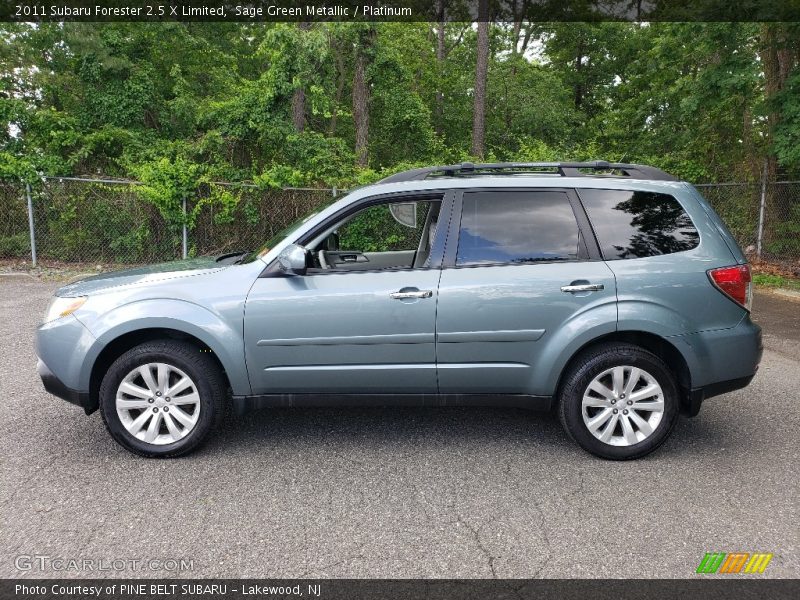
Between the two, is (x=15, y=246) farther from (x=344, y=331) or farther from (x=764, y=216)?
(x=764, y=216)

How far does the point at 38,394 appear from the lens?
5.12 metres

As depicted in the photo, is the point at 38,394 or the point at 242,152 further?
the point at 242,152

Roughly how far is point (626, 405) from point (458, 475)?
45.4 inches

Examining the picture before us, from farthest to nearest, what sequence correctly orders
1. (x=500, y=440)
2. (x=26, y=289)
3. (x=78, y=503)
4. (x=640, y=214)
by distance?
(x=26, y=289) → (x=500, y=440) → (x=640, y=214) → (x=78, y=503)

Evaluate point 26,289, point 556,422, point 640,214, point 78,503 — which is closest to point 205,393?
point 78,503

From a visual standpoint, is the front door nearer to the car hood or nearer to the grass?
the car hood

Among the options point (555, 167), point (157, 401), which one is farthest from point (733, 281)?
point (157, 401)

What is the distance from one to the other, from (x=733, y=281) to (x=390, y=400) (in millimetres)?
2296

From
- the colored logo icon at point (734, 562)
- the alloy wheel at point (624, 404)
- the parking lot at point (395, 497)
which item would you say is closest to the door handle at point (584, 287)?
the alloy wheel at point (624, 404)

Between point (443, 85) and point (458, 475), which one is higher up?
point (443, 85)

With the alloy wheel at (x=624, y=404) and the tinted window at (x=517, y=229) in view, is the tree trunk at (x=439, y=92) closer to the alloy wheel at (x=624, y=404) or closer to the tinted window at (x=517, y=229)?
the tinted window at (x=517, y=229)

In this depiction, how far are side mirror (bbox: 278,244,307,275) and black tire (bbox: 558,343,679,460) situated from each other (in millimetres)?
1839

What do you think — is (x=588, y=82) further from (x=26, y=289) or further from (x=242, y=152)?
(x=26, y=289)

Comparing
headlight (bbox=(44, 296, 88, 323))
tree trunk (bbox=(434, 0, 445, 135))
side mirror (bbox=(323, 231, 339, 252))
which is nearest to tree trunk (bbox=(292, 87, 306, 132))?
tree trunk (bbox=(434, 0, 445, 135))
